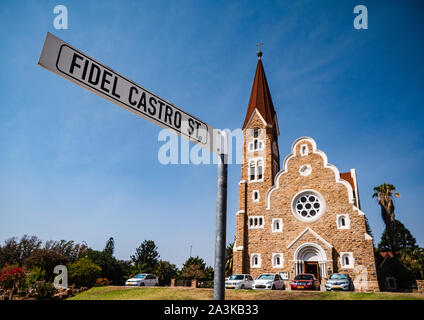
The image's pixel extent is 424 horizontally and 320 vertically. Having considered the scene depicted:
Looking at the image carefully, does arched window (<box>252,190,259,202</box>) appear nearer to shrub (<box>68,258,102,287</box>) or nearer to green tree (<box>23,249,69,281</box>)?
shrub (<box>68,258,102,287</box>)

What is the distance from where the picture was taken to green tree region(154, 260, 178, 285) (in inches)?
1941

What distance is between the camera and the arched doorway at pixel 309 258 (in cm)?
2548

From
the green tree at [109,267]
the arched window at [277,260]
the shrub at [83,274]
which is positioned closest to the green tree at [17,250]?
the green tree at [109,267]

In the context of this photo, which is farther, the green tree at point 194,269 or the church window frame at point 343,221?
the green tree at point 194,269

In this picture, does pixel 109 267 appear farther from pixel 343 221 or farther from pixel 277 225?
pixel 343 221

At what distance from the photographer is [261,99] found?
38156 millimetres

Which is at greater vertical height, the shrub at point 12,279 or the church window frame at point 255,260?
the church window frame at point 255,260

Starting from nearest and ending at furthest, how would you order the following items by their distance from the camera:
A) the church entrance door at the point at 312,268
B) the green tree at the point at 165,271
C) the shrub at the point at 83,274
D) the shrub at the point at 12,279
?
the shrub at the point at 12,279 → the church entrance door at the point at 312,268 → the shrub at the point at 83,274 → the green tree at the point at 165,271

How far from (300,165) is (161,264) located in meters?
35.1

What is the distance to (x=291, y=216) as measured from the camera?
2827 centimetres

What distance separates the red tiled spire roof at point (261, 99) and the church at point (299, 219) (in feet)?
7.51

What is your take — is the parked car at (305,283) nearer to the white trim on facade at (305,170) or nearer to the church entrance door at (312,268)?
the church entrance door at (312,268)

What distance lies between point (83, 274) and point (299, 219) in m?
25.4
